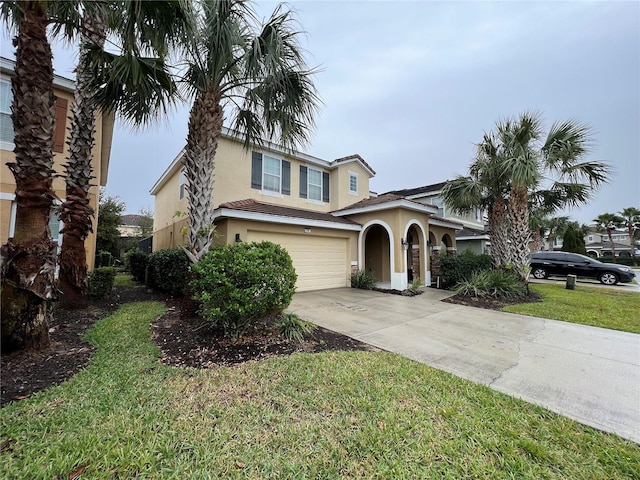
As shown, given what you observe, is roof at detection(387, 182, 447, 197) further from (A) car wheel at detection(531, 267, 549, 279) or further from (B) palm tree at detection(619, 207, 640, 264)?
(B) palm tree at detection(619, 207, 640, 264)

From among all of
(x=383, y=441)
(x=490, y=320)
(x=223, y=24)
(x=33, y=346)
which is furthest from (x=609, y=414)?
(x=223, y=24)

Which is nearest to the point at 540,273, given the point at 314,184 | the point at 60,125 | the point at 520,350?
the point at 314,184

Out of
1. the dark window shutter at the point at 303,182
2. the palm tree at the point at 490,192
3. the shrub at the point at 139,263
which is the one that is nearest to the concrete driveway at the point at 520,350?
the palm tree at the point at 490,192

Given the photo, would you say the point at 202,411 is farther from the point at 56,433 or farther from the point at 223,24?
the point at 223,24

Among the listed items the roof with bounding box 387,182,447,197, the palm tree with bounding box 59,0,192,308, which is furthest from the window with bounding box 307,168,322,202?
the roof with bounding box 387,182,447,197

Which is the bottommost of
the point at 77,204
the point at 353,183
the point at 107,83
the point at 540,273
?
the point at 540,273

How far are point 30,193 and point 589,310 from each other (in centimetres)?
1378

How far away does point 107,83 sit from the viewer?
19.0ft

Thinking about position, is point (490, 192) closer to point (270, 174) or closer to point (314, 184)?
point (314, 184)

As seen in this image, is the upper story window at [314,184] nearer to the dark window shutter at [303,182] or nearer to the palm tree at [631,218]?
the dark window shutter at [303,182]

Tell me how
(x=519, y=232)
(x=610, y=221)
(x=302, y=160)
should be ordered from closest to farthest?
1. (x=519, y=232)
2. (x=302, y=160)
3. (x=610, y=221)

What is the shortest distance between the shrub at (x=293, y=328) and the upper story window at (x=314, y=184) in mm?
8762

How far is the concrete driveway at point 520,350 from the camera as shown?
127 inches

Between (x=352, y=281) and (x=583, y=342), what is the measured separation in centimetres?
812
